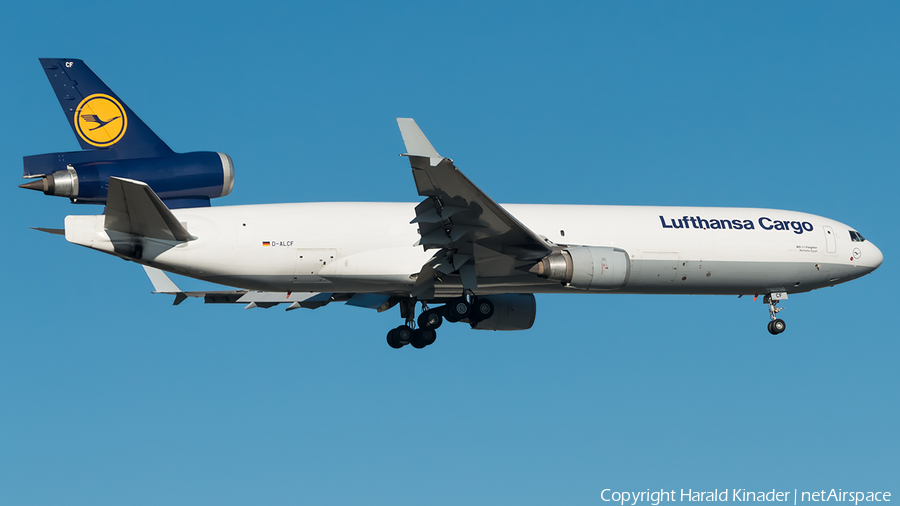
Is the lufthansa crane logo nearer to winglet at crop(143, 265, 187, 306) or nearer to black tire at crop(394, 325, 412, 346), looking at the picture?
winglet at crop(143, 265, 187, 306)

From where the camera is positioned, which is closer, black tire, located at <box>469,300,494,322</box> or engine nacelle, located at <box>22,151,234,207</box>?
engine nacelle, located at <box>22,151,234,207</box>

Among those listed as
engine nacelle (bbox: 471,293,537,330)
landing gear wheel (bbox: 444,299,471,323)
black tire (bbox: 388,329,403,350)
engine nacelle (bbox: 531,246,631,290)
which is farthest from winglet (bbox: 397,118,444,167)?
engine nacelle (bbox: 471,293,537,330)

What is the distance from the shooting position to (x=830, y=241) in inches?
955

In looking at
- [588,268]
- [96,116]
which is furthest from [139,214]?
[588,268]

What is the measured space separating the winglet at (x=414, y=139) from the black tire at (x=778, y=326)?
12710 millimetres

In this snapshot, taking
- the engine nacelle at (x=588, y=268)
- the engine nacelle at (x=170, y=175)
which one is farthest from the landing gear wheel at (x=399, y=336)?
the engine nacelle at (x=170, y=175)

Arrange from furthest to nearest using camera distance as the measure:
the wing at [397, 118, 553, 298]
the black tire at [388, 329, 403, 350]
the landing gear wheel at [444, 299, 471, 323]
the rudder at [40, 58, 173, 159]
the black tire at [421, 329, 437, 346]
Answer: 1. the black tire at [388, 329, 403, 350]
2. the black tire at [421, 329, 437, 346]
3. the landing gear wheel at [444, 299, 471, 323]
4. the rudder at [40, 58, 173, 159]
5. the wing at [397, 118, 553, 298]

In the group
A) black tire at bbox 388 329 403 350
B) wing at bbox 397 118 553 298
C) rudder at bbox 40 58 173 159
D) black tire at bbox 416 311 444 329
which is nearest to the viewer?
wing at bbox 397 118 553 298

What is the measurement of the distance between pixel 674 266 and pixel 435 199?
7.64 m

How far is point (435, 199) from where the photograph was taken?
17781 mm

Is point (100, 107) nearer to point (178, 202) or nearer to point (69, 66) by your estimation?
point (69, 66)

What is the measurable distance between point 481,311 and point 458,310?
1.99 ft

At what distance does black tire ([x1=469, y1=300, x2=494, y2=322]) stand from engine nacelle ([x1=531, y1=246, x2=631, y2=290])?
2748 mm

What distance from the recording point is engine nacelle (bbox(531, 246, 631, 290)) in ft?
64.4
